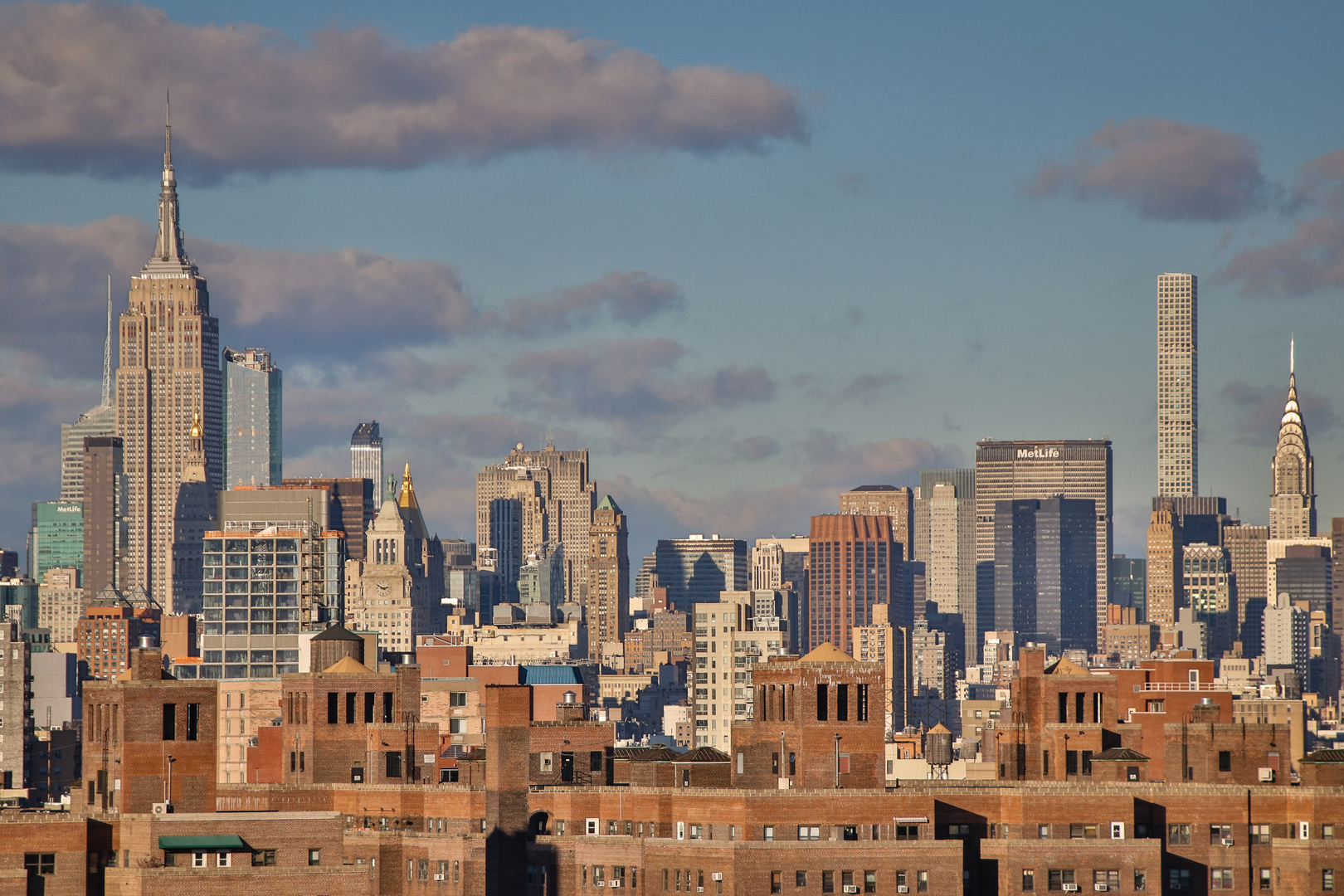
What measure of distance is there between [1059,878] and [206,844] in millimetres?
43964

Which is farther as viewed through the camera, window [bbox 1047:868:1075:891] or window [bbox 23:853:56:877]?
window [bbox 1047:868:1075:891]

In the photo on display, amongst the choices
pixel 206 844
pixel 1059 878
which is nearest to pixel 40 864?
pixel 206 844

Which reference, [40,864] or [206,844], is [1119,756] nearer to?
[206,844]

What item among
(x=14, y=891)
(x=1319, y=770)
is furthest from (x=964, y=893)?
(x=14, y=891)

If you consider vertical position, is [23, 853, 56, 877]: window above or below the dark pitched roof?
below

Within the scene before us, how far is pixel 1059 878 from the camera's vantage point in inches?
5797

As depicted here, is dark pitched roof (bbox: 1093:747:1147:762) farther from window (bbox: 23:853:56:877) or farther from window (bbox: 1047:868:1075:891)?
window (bbox: 23:853:56:877)

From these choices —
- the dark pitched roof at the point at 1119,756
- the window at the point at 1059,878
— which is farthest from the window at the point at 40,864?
the dark pitched roof at the point at 1119,756

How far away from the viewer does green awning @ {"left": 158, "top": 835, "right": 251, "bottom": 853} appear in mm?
131250

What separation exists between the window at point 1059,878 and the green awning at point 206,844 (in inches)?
1640

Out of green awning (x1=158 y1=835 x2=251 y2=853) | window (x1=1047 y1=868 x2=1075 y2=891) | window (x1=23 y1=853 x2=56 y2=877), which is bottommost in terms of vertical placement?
window (x1=1047 y1=868 x2=1075 y2=891)

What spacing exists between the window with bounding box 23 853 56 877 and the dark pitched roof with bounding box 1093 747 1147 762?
210 feet

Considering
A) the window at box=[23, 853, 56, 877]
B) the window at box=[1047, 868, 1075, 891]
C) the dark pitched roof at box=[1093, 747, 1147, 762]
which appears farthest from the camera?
the dark pitched roof at box=[1093, 747, 1147, 762]

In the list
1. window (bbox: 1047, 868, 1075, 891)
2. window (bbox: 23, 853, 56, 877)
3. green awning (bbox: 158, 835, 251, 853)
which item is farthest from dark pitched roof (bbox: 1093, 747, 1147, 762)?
window (bbox: 23, 853, 56, 877)
